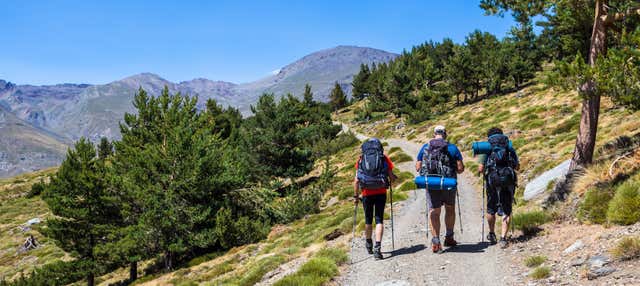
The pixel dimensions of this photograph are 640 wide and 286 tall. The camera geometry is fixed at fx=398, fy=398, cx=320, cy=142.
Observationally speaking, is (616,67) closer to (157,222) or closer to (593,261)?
(593,261)

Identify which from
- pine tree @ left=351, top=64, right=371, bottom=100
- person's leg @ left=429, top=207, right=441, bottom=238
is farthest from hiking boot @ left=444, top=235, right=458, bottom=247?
pine tree @ left=351, top=64, right=371, bottom=100

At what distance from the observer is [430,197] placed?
26.8 ft

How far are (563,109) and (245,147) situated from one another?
88.8 feet

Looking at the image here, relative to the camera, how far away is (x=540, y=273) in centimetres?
661

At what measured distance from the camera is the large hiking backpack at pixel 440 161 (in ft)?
26.1

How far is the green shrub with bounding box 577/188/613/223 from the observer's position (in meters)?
8.38

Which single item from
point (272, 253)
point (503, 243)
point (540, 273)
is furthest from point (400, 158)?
point (540, 273)

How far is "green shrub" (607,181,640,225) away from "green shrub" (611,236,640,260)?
1526mm

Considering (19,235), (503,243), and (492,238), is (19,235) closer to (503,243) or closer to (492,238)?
(492,238)

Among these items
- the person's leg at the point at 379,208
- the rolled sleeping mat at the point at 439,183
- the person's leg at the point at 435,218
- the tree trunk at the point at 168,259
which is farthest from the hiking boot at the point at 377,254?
the tree trunk at the point at 168,259

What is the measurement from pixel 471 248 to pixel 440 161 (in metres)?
2.32

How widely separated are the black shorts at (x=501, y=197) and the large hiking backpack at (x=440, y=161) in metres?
1.10

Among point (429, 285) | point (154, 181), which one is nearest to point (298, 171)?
point (154, 181)

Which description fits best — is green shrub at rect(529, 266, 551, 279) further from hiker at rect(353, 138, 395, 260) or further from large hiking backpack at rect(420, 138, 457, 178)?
hiker at rect(353, 138, 395, 260)
